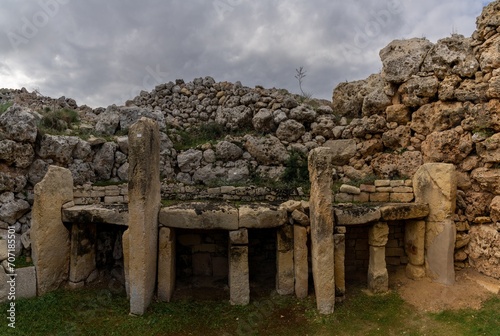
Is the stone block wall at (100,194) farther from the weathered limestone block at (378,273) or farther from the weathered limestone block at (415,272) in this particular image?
the weathered limestone block at (415,272)

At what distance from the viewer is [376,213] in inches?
283

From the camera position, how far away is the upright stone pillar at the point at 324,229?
6492 mm

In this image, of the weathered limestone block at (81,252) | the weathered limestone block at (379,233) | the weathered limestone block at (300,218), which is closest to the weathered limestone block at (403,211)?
the weathered limestone block at (379,233)

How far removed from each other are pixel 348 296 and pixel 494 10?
7.70 m

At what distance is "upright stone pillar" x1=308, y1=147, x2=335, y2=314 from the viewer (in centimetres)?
649

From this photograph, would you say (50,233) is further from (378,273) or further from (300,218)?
(378,273)

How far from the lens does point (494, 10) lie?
7.95 m

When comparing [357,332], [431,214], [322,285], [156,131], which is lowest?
[357,332]

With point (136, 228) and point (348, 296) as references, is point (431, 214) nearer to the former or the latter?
point (348, 296)

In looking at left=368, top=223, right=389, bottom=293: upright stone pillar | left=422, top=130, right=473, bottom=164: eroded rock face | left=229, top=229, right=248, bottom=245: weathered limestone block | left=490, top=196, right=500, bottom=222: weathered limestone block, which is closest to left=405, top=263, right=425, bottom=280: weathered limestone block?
left=368, top=223, right=389, bottom=293: upright stone pillar

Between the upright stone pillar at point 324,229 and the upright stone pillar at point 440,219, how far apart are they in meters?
2.80

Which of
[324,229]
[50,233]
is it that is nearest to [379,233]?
[324,229]

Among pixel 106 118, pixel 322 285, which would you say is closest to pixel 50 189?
pixel 106 118

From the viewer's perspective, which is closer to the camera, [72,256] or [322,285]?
[322,285]
